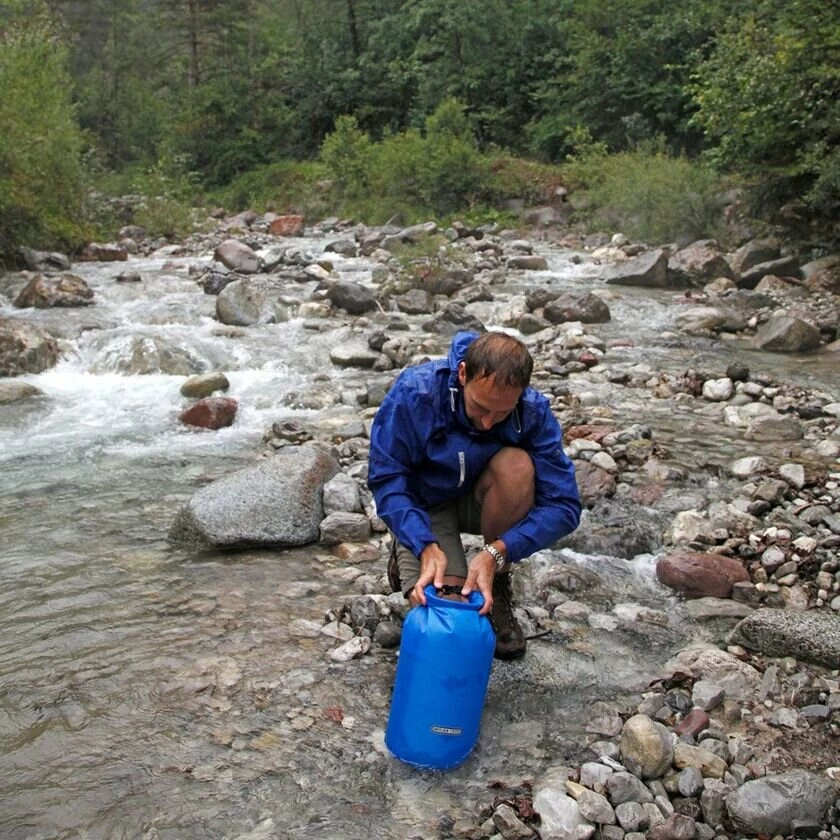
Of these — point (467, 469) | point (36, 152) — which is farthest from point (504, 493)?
point (36, 152)

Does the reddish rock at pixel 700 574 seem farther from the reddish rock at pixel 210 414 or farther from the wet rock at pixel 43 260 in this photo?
the wet rock at pixel 43 260

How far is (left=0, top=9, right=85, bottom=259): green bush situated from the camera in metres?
14.8

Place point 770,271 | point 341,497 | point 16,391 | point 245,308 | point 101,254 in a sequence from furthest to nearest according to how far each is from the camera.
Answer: point 101,254 < point 770,271 < point 245,308 < point 16,391 < point 341,497

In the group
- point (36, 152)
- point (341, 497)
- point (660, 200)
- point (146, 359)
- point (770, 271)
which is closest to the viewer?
point (341, 497)

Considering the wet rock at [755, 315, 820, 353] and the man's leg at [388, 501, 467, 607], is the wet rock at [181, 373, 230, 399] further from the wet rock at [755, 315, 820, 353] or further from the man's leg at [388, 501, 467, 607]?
the wet rock at [755, 315, 820, 353]

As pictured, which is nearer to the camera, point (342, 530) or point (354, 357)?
point (342, 530)

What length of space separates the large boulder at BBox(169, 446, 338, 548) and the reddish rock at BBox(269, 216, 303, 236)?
1859 cm

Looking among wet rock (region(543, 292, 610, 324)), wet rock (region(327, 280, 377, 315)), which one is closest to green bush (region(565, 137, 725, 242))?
wet rock (region(543, 292, 610, 324))

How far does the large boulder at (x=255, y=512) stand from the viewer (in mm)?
4570

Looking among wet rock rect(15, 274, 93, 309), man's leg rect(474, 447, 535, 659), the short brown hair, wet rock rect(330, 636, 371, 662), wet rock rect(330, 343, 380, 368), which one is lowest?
wet rock rect(330, 343, 380, 368)

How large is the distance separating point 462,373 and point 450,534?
2.38ft

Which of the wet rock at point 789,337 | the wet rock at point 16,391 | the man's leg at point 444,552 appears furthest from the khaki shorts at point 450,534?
the wet rock at point 789,337

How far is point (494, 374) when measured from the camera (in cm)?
277

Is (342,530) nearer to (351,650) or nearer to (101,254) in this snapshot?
(351,650)
